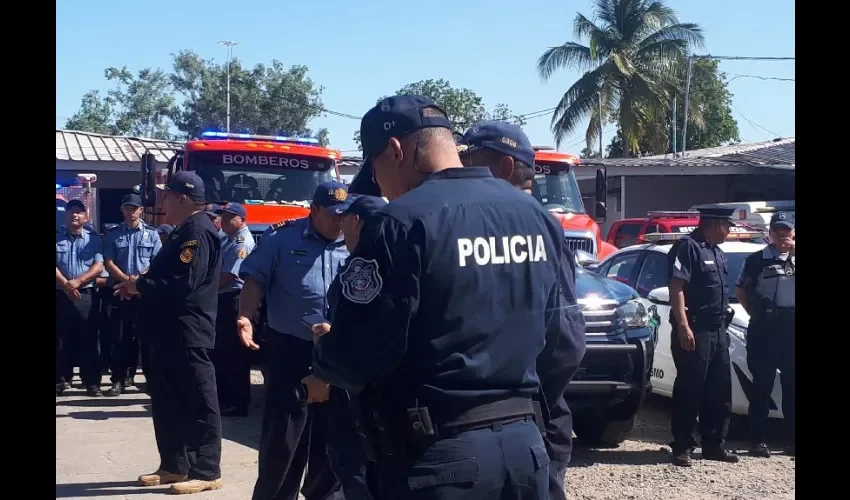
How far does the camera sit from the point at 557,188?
45.3 ft

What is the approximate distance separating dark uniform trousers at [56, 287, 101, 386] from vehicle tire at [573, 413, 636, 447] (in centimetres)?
504

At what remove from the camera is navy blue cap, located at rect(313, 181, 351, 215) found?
5.09m

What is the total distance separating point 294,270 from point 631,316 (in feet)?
9.94

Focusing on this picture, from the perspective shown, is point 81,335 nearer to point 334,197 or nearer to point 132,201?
point 132,201

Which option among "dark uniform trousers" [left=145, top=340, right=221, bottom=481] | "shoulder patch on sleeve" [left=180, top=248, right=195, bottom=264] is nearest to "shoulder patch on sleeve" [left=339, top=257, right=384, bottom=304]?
"shoulder patch on sleeve" [left=180, top=248, right=195, bottom=264]

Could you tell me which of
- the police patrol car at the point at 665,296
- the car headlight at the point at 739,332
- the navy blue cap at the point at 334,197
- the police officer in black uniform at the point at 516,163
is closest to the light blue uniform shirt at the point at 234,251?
the police patrol car at the point at 665,296

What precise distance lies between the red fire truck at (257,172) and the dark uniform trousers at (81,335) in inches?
58.2

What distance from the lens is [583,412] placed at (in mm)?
7535

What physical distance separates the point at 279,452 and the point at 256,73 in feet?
166

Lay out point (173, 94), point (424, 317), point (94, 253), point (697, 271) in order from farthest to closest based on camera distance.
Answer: point (173, 94) < point (94, 253) < point (697, 271) < point (424, 317)

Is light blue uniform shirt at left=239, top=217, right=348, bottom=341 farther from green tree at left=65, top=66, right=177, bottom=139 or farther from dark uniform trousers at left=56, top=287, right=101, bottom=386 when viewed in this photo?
green tree at left=65, top=66, right=177, bottom=139

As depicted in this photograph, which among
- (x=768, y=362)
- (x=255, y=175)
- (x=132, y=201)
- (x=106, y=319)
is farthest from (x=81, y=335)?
(x=768, y=362)
